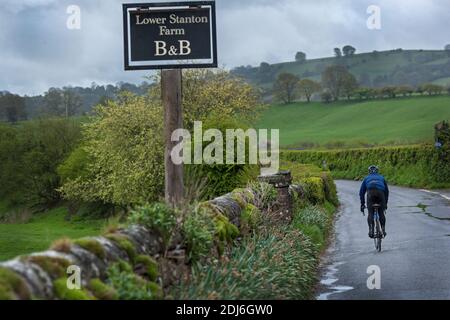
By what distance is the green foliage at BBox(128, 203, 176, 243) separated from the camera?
741 centimetres

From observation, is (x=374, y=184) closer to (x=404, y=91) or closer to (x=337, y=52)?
(x=404, y=91)

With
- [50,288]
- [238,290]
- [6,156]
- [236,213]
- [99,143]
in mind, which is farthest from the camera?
[6,156]

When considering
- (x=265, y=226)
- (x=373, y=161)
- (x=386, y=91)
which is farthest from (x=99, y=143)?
(x=386, y=91)

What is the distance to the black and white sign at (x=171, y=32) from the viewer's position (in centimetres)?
976

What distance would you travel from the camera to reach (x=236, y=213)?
36.3ft

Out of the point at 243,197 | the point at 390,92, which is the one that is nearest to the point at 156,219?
the point at 243,197

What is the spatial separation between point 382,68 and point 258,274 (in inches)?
6522

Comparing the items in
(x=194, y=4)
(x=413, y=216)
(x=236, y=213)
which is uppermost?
(x=194, y=4)

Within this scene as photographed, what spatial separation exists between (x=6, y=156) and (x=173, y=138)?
69.5 metres

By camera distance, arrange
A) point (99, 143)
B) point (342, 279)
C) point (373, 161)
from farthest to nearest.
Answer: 1. point (373, 161)
2. point (99, 143)
3. point (342, 279)

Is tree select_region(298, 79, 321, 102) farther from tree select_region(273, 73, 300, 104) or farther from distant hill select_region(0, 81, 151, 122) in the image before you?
distant hill select_region(0, 81, 151, 122)

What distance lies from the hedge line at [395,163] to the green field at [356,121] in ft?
42.8

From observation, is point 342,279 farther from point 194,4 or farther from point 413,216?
point 413,216

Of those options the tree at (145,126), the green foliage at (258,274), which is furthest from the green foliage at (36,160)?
the green foliage at (258,274)
